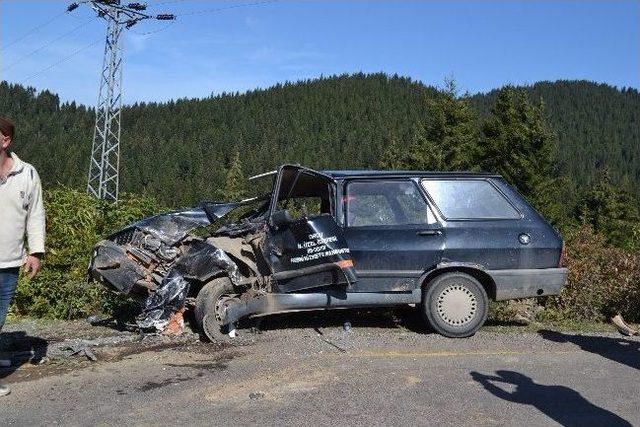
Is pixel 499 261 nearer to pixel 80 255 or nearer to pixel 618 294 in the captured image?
pixel 618 294

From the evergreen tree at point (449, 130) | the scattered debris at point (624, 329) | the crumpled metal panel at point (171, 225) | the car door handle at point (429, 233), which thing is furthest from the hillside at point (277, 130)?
the scattered debris at point (624, 329)

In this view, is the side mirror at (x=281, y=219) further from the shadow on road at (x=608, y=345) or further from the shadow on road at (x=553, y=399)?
the shadow on road at (x=608, y=345)

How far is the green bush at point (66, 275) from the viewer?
8047 millimetres

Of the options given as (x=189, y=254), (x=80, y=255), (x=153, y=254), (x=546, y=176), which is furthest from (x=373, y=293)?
(x=546, y=176)

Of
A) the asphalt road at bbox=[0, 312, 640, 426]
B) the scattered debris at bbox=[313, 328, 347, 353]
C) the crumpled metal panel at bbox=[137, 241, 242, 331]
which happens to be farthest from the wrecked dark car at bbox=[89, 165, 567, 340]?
the asphalt road at bbox=[0, 312, 640, 426]

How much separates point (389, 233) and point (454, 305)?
107 centimetres

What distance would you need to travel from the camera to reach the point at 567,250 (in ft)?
→ 32.2

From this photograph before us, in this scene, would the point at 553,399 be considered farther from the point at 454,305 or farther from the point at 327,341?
the point at 327,341

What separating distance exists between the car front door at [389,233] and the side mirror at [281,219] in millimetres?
707

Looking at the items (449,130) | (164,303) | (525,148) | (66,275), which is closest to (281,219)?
(164,303)

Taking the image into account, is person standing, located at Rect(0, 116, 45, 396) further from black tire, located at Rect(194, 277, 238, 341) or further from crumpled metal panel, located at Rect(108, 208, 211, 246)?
crumpled metal panel, located at Rect(108, 208, 211, 246)

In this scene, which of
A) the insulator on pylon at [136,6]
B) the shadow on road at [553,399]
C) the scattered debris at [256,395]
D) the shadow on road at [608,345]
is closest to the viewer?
the shadow on road at [553,399]

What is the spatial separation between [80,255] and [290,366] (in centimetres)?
381

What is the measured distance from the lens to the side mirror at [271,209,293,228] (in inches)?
266
